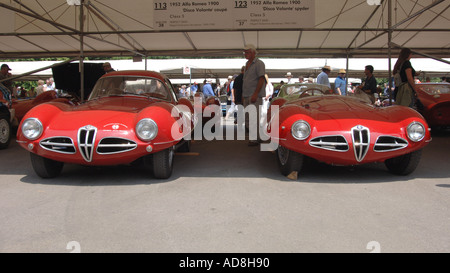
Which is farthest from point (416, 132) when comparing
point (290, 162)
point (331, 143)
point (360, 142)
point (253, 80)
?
point (253, 80)

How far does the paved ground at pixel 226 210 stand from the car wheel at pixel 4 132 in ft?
7.33

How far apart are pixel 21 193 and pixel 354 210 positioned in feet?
11.0

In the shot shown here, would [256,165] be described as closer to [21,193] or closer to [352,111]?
[352,111]

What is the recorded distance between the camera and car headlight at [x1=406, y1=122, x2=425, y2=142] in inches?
179

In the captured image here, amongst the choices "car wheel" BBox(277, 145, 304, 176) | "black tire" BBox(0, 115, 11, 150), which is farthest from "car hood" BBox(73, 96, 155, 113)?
"black tire" BBox(0, 115, 11, 150)

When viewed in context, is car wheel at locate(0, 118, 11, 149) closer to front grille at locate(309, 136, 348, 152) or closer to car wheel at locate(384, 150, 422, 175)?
front grille at locate(309, 136, 348, 152)

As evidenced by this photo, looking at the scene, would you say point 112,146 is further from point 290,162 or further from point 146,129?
point 290,162

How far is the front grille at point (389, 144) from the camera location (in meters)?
4.47

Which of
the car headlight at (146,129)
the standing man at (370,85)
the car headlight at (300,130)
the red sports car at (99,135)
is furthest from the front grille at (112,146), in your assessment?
the standing man at (370,85)

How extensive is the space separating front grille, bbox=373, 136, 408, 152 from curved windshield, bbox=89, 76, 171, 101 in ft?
10.4

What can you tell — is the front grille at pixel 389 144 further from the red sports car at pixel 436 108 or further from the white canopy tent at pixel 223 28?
the red sports car at pixel 436 108

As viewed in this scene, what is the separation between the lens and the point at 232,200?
388 centimetres

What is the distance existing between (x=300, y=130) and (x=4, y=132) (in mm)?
5876
